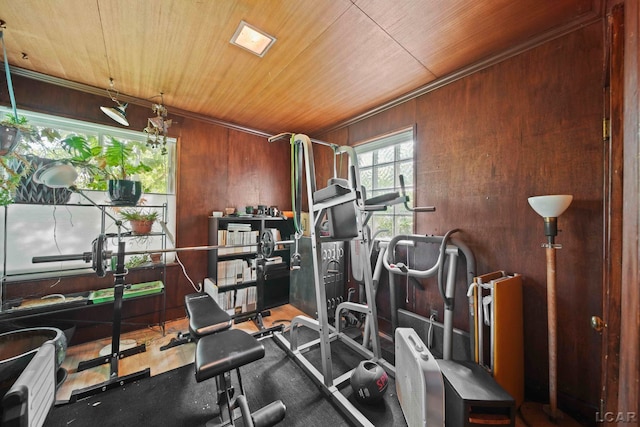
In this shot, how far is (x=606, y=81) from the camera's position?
53.1 inches

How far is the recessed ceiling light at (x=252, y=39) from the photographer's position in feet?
5.34

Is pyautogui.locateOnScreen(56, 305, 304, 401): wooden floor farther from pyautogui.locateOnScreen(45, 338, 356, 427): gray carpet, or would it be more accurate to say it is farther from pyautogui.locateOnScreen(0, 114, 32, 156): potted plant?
pyautogui.locateOnScreen(0, 114, 32, 156): potted plant

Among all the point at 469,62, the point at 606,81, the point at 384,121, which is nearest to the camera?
the point at 606,81

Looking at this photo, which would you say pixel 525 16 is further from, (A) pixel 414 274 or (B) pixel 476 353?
(B) pixel 476 353

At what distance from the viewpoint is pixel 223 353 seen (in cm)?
122

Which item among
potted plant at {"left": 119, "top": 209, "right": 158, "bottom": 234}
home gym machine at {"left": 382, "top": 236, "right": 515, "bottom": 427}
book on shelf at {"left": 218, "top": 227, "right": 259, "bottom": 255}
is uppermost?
potted plant at {"left": 119, "top": 209, "right": 158, "bottom": 234}

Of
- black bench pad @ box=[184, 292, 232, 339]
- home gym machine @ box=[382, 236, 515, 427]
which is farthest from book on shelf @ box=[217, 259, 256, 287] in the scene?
home gym machine @ box=[382, 236, 515, 427]

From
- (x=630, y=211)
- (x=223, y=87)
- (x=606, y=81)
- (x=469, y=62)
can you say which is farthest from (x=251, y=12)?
(x=606, y=81)

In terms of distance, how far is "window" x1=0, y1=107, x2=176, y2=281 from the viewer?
2094 millimetres

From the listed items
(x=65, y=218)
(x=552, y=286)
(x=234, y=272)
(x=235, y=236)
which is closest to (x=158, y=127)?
(x=65, y=218)

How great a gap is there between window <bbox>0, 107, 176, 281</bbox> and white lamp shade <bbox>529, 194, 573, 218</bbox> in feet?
12.0

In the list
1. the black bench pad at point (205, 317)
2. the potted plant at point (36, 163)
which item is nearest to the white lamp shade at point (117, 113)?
the potted plant at point (36, 163)

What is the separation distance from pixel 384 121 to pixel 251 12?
183cm

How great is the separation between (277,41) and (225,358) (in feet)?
7.32
